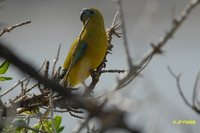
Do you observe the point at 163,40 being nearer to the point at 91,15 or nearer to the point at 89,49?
the point at 89,49

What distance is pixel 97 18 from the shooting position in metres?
3.86

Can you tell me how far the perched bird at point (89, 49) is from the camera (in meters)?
3.17

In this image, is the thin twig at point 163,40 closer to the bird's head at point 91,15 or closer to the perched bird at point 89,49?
the perched bird at point 89,49

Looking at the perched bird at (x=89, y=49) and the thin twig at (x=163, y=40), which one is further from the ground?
the perched bird at (x=89, y=49)

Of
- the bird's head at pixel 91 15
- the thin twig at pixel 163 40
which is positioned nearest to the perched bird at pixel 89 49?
the bird's head at pixel 91 15

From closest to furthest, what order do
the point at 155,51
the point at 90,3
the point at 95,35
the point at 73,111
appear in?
the point at 155,51
the point at 73,111
the point at 95,35
the point at 90,3

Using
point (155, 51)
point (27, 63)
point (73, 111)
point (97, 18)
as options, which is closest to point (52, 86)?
point (27, 63)

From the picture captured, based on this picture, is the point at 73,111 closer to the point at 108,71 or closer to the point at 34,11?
the point at 108,71

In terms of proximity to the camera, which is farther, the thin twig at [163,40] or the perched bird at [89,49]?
the perched bird at [89,49]

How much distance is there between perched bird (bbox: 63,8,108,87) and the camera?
317cm

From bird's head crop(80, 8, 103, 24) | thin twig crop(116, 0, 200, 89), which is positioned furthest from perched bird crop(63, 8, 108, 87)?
thin twig crop(116, 0, 200, 89)

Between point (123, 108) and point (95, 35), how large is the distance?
117 inches

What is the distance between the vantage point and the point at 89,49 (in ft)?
11.5

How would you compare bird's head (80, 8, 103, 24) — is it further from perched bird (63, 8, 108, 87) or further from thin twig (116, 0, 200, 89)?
thin twig (116, 0, 200, 89)
